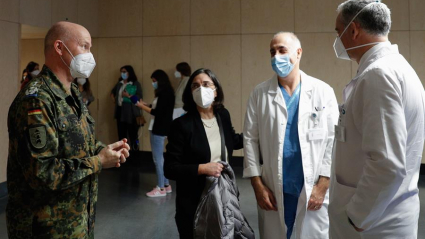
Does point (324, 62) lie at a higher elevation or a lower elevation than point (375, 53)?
higher

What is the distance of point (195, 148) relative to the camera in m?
2.64

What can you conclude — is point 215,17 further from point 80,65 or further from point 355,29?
point 355,29

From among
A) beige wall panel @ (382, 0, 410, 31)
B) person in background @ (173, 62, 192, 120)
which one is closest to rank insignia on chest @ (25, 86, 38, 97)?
person in background @ (173, 62, 192, 120)

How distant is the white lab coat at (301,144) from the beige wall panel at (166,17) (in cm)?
621

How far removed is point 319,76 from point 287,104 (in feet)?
19.2

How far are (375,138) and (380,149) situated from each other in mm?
49

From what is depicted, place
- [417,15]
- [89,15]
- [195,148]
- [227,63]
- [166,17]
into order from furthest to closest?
[166,17]
[89,15]
[227,63]
[417,15]
[195,148]

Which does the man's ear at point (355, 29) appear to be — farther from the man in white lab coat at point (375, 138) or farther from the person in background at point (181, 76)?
the person in background at point (181, 76)

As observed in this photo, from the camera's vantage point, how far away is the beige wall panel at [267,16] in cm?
832

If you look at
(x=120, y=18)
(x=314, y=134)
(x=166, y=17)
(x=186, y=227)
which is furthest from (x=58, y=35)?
(x=120, y=18)

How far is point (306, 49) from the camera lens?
8.27m

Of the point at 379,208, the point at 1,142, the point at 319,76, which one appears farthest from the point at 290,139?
the point at 319,76

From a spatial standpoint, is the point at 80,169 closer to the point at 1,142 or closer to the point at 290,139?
the point at 290,139

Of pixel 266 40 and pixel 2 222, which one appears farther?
pixel 266 40
